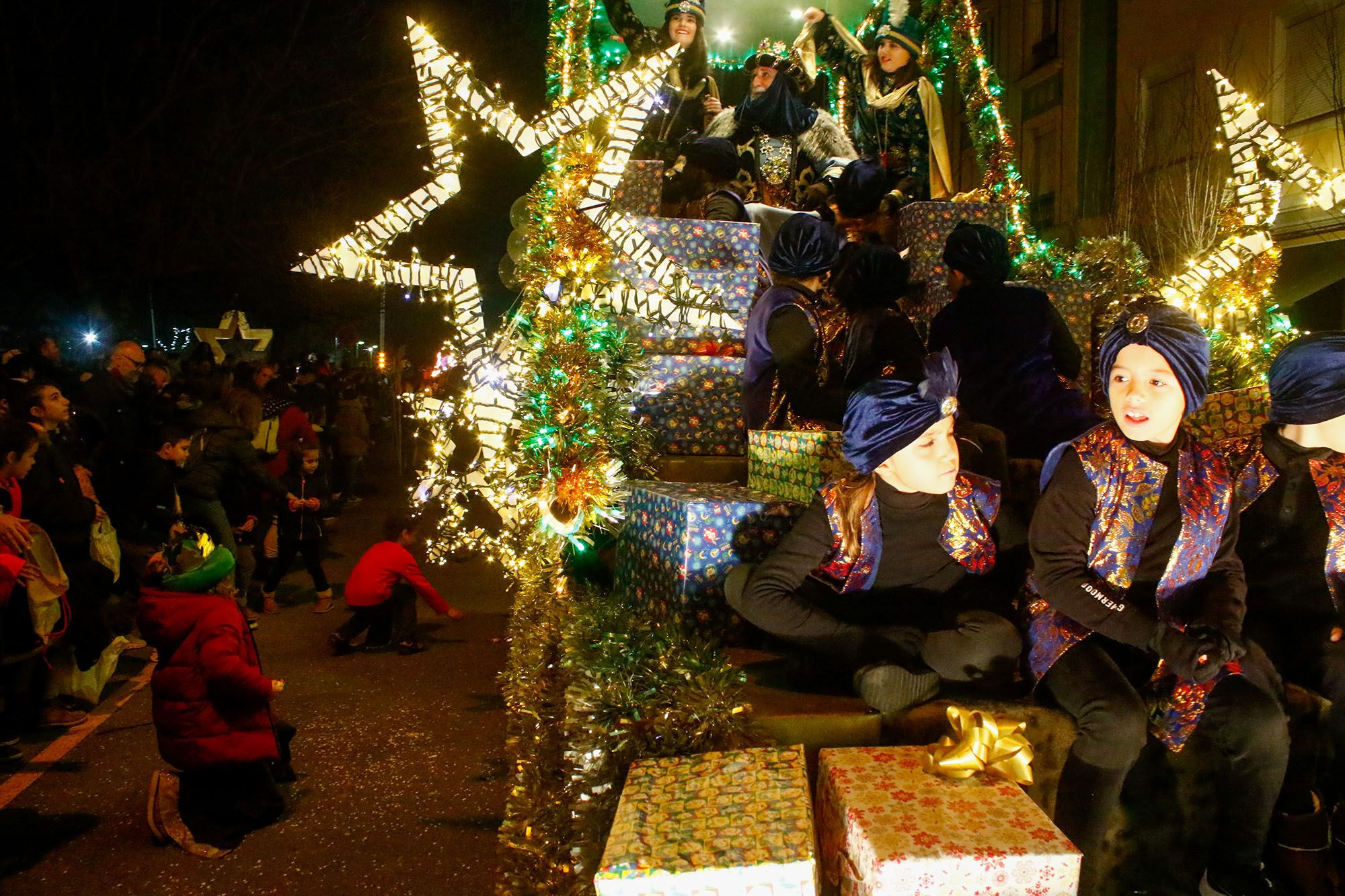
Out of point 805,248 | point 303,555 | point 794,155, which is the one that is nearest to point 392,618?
point 303,555

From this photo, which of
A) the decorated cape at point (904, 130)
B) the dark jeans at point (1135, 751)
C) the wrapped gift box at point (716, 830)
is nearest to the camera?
the wrapped gift box at point (716, 830)

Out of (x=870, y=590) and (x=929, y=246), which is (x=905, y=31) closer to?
(x=929, y=246)

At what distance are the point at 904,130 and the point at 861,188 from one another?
50.3 inches

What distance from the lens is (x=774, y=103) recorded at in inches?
307

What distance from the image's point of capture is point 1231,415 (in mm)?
4094

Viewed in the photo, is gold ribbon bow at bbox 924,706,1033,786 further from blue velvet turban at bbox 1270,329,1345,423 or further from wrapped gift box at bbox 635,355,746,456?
wrapped gift box at bbox 635,355,746,456

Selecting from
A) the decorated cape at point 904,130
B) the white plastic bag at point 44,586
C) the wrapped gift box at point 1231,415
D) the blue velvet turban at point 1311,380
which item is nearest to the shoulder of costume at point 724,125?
the decorated cape at point 904,130

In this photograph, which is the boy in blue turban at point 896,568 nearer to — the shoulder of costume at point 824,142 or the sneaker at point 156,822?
the sneaker at point 156,822

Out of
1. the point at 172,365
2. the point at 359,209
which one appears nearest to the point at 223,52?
the point at 359,209

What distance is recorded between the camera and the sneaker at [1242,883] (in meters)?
2.58

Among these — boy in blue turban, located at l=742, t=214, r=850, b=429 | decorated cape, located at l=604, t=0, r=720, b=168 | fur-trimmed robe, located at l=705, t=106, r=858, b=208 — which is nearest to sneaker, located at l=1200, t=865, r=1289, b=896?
boy in blue turban, located at l=742, t=214, r=850, b=429

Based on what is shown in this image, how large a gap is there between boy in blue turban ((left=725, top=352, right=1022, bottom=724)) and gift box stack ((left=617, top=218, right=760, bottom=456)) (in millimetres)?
2412

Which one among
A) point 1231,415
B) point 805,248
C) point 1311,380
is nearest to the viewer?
point 1311,380

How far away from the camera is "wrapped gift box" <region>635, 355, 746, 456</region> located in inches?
213
